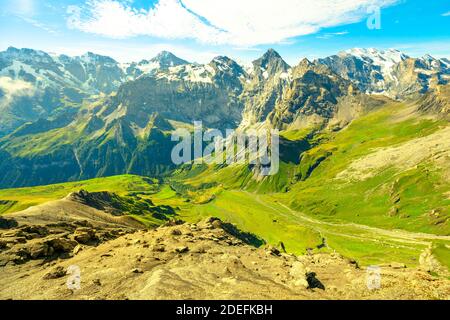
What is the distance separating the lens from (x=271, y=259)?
60781mm

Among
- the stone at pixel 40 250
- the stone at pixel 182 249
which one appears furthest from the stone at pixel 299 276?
the stone at pixel 40 250

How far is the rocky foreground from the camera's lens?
37.1 metres

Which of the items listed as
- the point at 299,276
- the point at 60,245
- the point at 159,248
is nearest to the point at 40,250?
the point at 60,245

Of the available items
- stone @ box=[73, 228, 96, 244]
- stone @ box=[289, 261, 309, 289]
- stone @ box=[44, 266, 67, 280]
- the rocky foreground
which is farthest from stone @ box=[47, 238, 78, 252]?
stone @ box=[289, 261, 309, 289]

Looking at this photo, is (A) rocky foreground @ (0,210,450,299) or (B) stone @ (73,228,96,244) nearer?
(A) rocky foreground @ (0,210,450,299)

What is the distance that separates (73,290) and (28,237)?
3687cm

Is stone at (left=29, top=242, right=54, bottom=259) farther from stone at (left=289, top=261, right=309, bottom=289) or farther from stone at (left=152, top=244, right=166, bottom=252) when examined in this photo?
stone at (left=289, top=261, right=309, bottom=289)

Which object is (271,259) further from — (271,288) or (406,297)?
(406,297)

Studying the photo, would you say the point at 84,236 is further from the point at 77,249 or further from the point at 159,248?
the point at 159,248

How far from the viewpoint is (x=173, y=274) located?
4281 centimetres

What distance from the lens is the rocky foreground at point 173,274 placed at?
37062 millimetres

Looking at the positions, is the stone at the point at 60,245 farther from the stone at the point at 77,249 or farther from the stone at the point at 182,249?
the stone at the point at 182,249
